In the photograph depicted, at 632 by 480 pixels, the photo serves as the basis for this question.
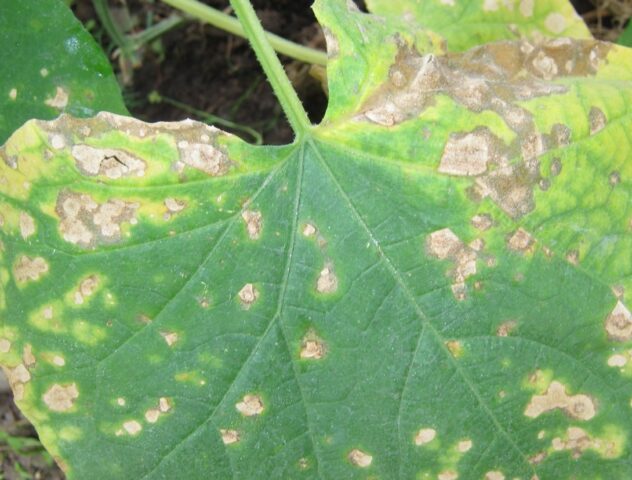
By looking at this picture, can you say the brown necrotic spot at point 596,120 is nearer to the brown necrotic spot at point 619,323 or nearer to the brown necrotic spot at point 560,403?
the brown necrotic spot at point 619,323

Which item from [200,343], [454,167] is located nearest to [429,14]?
[454,167]

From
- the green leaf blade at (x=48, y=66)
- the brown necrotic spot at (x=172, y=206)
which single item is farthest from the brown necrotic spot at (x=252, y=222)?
the green leaf blade at (x=48, y=66)

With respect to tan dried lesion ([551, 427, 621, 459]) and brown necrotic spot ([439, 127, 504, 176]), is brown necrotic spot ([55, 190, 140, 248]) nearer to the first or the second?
brown necrotic spot ([439, 127, 504, 176])

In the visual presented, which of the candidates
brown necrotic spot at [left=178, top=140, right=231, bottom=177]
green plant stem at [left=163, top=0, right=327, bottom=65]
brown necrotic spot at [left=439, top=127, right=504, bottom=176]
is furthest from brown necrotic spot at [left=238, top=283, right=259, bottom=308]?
green plant stem at [left=163, top=0, right=327, bottom=65]

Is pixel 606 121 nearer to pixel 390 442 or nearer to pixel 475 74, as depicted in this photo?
pixel 475 74

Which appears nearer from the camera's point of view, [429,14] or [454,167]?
[454,167]

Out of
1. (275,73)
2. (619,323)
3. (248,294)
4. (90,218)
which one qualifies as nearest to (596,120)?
(619,323)
